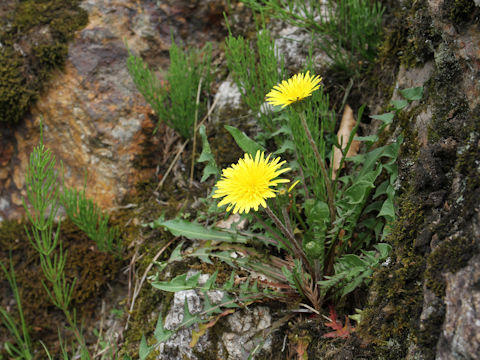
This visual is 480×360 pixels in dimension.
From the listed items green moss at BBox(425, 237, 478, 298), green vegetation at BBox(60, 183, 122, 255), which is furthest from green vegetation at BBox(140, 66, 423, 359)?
green vegetation at BBox(60, 183, 122, 255)

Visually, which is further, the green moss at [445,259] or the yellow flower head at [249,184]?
the yellow flower head at [249,184]

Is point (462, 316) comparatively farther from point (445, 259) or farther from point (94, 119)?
point (94, 119)

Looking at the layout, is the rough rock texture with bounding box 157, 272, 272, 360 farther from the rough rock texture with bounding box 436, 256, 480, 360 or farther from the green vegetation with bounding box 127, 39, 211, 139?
the green vegetation with bounding box 127, 39, 211, 139

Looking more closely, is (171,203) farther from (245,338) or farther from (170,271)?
(245,338)

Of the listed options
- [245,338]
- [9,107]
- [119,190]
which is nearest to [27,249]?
[119,190]

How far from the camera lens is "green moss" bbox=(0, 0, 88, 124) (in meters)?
2.53

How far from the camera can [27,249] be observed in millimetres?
2451

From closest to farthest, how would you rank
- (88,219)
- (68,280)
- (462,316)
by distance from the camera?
(462,316), (88,219), (68,280)

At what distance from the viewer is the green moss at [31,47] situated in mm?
2534

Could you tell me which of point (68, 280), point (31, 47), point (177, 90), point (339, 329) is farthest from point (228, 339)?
point (31, 47)

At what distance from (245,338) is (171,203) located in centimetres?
99

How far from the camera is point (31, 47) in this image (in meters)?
2.60

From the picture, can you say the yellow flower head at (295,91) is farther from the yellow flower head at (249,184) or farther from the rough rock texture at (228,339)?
the rough rock texture at (228,339)

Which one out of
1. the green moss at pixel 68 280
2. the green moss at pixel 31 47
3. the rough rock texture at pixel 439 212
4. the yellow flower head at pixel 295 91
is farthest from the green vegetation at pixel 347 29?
the green moss at pixel 68 280
